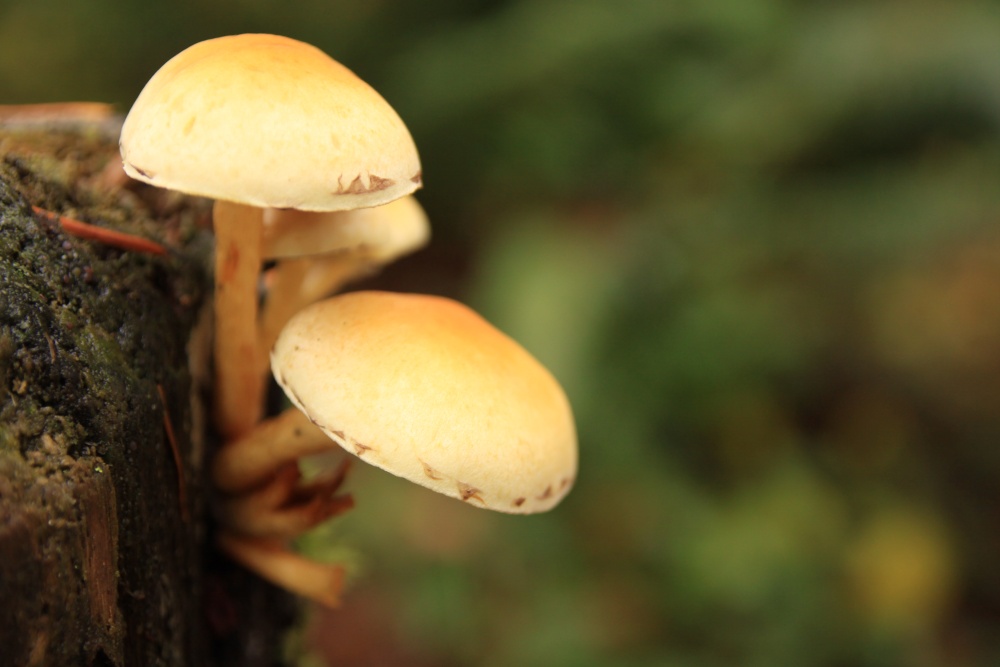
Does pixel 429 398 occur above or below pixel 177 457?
above

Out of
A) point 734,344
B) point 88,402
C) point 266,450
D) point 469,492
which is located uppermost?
point 88,402

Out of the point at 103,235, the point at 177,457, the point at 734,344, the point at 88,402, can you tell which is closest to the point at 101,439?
the point at 88,402

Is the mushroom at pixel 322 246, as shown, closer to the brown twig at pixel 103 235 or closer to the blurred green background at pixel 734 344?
the brown twig at pixel 103 235

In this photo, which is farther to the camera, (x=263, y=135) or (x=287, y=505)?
(x=287, y=505)

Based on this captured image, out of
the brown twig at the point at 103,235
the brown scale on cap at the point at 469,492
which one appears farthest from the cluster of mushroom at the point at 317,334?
the brown twig at the point at 103,235

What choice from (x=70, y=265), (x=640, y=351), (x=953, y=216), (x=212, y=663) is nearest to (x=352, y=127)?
(x=70, y=265)

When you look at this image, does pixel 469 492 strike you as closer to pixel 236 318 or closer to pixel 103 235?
pixel 236 318

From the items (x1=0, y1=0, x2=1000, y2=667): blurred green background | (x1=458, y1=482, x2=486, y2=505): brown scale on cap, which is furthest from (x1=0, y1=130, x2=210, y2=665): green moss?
(x1=0, y1=0, x2=1000, y2=667): blurred green background
